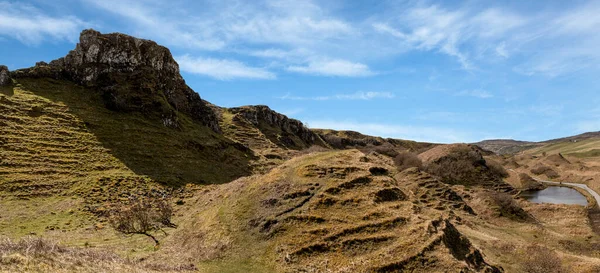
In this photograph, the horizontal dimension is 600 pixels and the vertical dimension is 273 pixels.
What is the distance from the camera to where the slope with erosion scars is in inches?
919

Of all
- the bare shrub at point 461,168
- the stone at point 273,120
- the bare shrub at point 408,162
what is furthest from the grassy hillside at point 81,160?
the stone at point 273,120

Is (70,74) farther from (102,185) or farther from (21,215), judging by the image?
(21,215)

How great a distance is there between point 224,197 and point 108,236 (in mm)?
12116

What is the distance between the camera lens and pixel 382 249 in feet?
78.1

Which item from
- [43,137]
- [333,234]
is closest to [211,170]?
[43,137]

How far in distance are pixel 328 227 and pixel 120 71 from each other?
80717 millimetres

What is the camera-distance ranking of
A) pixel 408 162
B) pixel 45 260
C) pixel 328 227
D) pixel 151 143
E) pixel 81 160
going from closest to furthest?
pixel 45 260 → pixel 328 227 → pixel 81 160 → pixel 151 143 → pixel 408 162

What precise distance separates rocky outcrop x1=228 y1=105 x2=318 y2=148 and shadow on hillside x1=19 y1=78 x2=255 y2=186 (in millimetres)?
57895

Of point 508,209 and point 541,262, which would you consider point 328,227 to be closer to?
point 541,262

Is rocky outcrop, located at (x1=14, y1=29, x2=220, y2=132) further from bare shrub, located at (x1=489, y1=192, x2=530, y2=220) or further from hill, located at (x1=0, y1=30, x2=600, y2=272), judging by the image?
bare shrub, located at (x1=489, y1=192, x2=530, y2=220)

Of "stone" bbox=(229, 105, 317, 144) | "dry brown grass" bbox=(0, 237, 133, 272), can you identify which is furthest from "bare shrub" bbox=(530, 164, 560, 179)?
"dry brown grass" bbox=(0, 237, 133, 272)

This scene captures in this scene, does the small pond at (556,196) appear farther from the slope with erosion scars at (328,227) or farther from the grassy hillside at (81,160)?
the grassy hillside at (81,160)

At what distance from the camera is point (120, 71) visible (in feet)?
285

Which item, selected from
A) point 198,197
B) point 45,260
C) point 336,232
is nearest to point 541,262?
point 336,232
